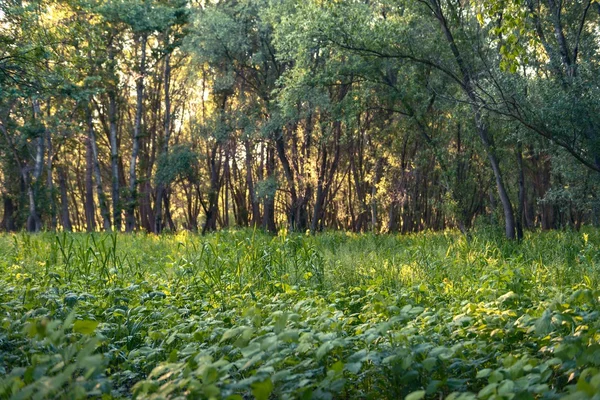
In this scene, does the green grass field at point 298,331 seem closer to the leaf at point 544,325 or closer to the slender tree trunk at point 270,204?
the leaf at point 544,325

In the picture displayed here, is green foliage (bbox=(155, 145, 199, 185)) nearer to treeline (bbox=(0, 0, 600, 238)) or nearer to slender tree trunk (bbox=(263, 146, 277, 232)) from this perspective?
treeline (bbox=(0, 0, 600, 238))

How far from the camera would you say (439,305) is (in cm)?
522

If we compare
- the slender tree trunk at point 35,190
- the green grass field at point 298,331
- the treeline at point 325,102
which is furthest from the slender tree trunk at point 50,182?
the green grass field at point 298,331

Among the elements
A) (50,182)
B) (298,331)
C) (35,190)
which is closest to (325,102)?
(35,190)

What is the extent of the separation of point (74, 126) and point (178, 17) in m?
11.3

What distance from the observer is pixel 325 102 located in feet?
71.2

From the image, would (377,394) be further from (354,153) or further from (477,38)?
(354,153)

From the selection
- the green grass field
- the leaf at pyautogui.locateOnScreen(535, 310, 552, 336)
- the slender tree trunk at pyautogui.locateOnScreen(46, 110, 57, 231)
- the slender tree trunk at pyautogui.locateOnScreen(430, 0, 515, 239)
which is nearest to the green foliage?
the slender tree trunk at pyautogui.locateOnScreen(46, 110, 57, 231)

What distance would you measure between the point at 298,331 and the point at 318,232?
57.7 ft

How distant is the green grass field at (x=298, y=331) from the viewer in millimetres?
2969

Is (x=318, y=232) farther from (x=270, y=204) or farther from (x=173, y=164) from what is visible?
(x=173, y=164)

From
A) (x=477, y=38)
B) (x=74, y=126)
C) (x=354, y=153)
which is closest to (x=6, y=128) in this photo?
(x=74, y=126)

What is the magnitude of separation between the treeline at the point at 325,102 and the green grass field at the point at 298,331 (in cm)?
334

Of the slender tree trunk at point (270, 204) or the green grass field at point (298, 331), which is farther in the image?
the slender tree trunk at point (270, 204)
